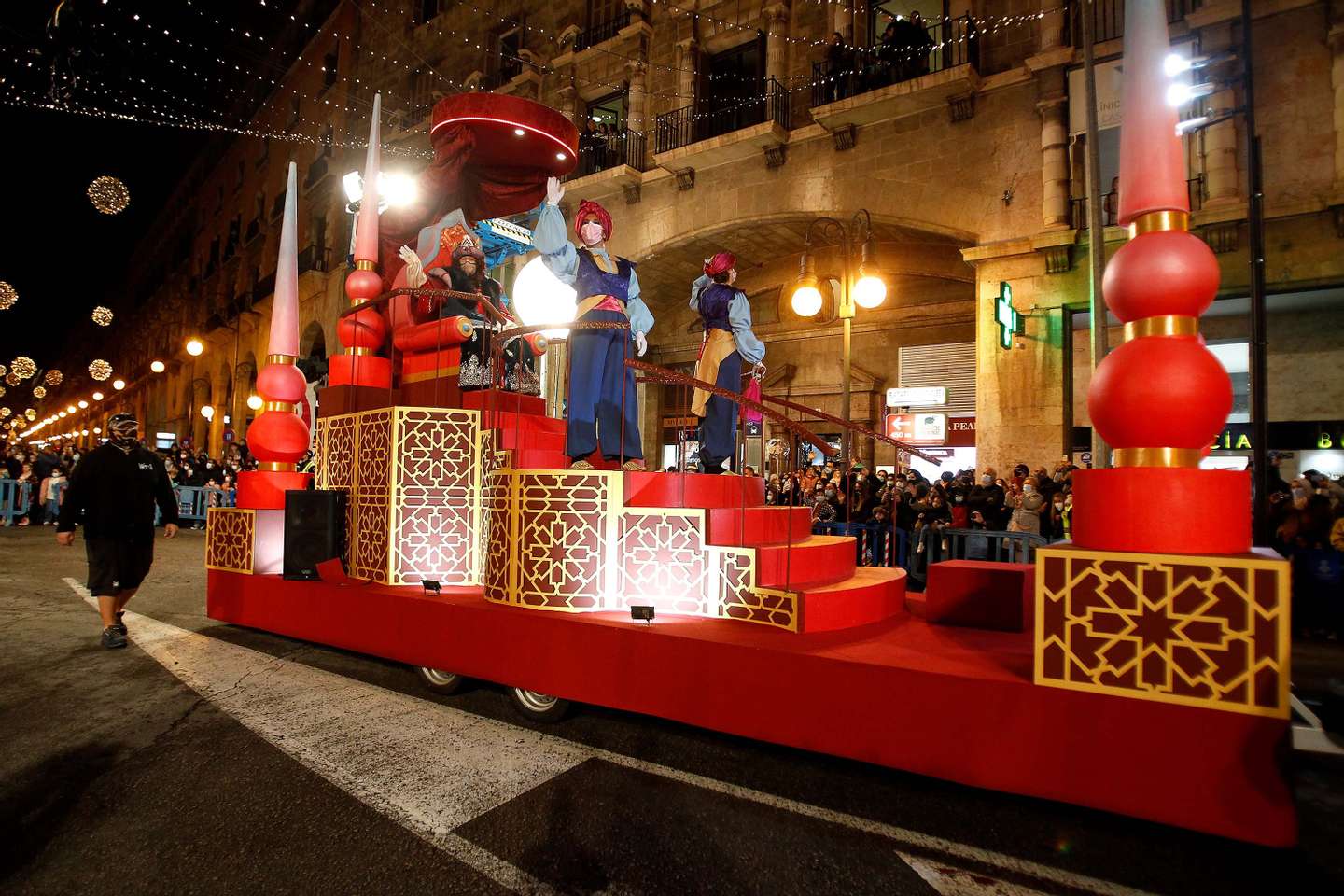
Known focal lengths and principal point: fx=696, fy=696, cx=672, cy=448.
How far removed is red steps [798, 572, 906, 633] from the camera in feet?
11.9

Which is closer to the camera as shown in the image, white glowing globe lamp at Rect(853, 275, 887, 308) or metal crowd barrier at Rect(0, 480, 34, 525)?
white glowing globe lamp at Rect(853, 275, 887, 308)

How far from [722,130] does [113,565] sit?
48.7 ft

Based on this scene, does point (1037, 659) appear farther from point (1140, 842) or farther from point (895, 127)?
point (895, 127)

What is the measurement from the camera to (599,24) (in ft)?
60.1

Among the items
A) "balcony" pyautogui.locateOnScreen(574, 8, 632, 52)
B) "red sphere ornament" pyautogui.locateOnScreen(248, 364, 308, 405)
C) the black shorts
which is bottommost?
the black shorts

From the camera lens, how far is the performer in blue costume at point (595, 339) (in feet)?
15.3

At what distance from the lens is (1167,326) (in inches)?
108

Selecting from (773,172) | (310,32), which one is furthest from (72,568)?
(310,32)

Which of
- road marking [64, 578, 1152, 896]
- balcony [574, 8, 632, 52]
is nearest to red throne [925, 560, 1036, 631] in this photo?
road marking [64, 578, 1152, 896]

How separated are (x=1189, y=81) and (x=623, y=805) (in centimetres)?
1189

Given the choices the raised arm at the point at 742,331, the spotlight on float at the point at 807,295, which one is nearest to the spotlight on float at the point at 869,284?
the spotlight on float at the point at 807,295

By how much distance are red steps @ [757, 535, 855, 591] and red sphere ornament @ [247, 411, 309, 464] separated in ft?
15.0

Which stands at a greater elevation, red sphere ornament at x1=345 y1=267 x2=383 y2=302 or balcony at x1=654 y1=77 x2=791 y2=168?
balcony at x1=654 y1=77 x2=791 y2=168

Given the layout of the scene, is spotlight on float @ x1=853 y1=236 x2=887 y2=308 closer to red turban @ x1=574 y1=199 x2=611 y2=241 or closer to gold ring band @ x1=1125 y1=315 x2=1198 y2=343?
red turban @ x1=574 y1=199 x2=611 y2=241
